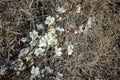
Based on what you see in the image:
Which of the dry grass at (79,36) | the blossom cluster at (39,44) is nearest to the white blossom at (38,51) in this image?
the blossom cluster at (39,44)

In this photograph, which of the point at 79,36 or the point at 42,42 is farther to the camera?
the point at 79,36

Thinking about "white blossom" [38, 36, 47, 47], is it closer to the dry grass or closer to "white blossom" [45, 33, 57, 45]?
"white blossom" [45, 33, 57, 45]

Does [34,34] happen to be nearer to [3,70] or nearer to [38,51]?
[38,51]

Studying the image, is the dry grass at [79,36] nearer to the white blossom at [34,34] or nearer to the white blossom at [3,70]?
the white blossom at [3,70]

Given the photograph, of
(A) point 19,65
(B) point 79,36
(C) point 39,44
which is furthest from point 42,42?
(B) point 79,36

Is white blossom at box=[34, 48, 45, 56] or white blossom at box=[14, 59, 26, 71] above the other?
white blossom at box=[34, 48, 45, 56]

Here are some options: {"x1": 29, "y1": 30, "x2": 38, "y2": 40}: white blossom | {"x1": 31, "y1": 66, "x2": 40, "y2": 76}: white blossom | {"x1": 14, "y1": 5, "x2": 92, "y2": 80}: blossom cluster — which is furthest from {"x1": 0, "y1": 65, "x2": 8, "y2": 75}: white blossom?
{"x1": 29, "y1": 30, "x2": 38, "y2": 40}: white blossom

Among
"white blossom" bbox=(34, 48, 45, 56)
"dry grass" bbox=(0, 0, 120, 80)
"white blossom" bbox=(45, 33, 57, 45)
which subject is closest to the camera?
"white blossom" bbox=(45, 33, 57, 45)

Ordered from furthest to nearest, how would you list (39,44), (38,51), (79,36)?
(79,36) < (38,51) < (39,44)

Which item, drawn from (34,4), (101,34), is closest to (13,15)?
(34,4)
